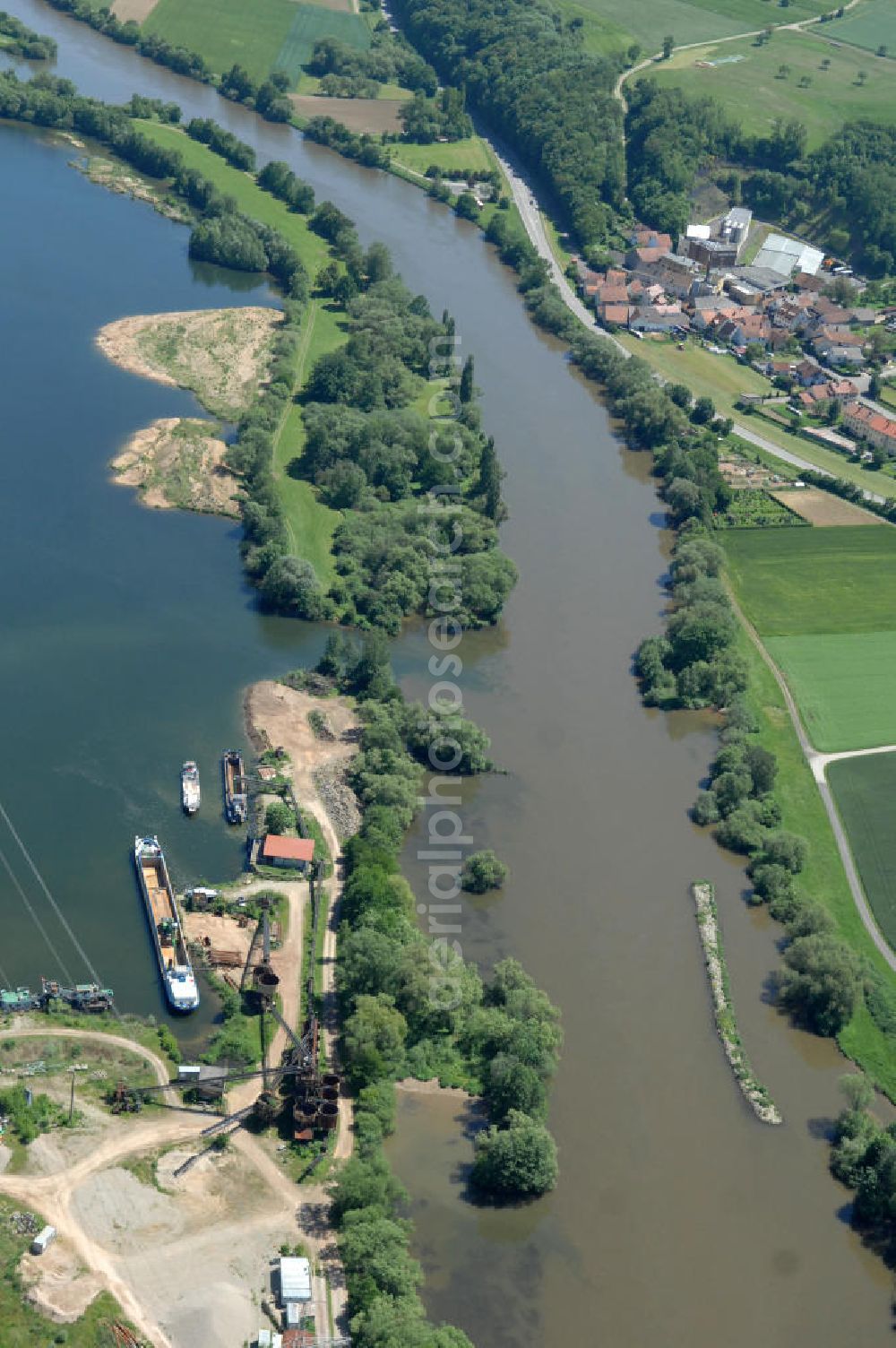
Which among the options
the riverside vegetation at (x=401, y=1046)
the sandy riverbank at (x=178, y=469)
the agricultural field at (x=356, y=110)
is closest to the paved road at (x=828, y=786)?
the riverside vegetation at (x=401, y=1046)

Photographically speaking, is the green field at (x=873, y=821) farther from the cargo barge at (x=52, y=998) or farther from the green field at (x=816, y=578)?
the cargo barge at (x=52, y=998)

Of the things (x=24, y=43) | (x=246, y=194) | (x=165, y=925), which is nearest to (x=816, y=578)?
(x=165, y=925)

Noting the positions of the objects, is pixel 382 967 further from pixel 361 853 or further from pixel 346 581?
pixel 346 581

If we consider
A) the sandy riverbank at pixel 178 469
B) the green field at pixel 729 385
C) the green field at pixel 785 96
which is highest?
the green field at pixel 785 96

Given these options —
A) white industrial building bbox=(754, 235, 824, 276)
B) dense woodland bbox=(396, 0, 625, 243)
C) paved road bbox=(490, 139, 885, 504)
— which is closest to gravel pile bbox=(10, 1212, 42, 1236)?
paved road bbox=(490, 139, 885, 504)

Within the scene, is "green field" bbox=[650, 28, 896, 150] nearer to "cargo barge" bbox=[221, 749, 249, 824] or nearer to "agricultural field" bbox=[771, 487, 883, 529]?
"agricultural field" bbox=[771, 487, 883, 529]

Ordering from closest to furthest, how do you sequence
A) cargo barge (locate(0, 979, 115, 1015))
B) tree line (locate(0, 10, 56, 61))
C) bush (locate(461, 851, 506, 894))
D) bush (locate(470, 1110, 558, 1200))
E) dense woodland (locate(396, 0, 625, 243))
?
bush (locate(470, 1110, 558, 1200)) < cargo barge (locate(0, 979, 115, 1015)) < bush (locate(461, 851, 506, 894)) < dense woodland (locate(396, 0, 625, 243)) < tree line (locate(0, 10, 56, 61))

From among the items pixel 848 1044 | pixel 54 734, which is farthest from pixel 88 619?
pixel 848 1044
